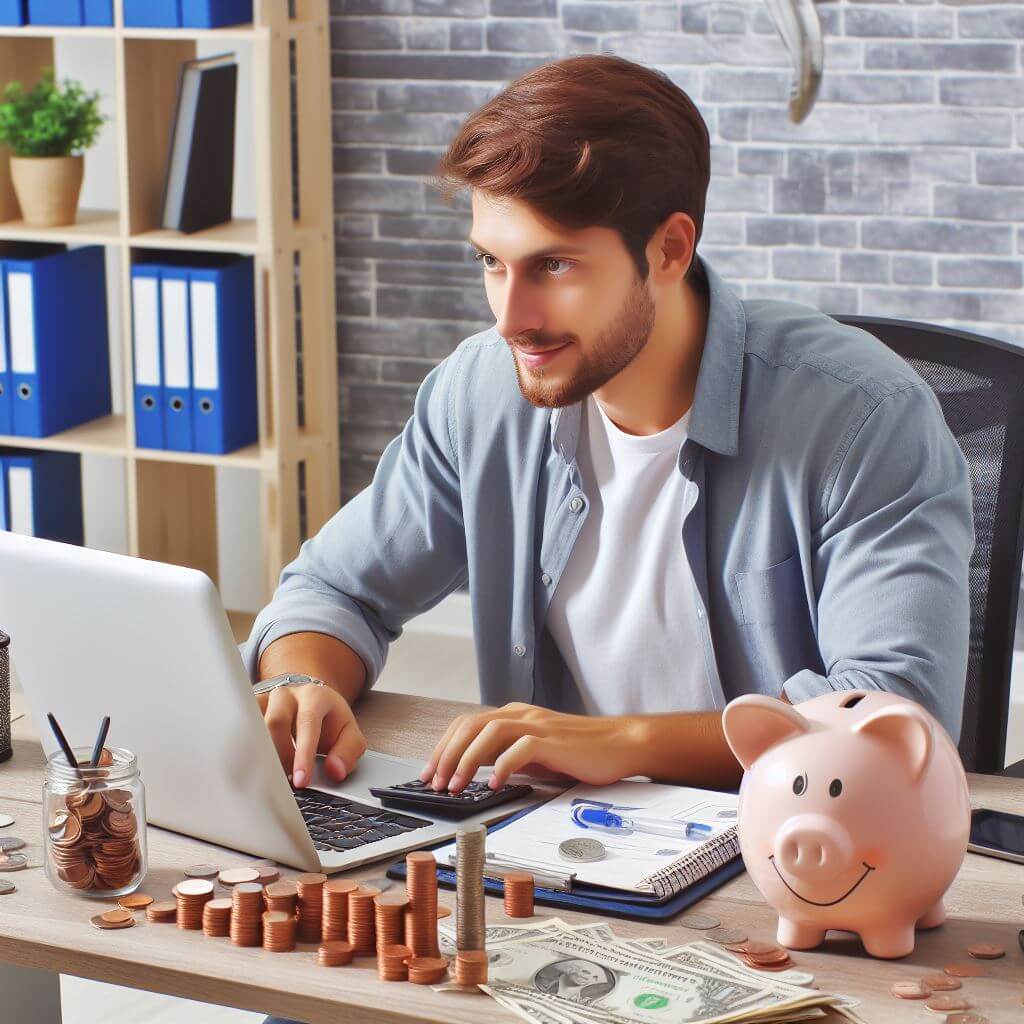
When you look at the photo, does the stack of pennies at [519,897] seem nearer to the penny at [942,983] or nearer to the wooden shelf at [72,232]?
the penny at [942,983]

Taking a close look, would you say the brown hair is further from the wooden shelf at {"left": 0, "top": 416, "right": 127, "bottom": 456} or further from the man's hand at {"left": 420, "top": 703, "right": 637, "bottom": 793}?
the wooden shelf at {"left": 0, "top": 416, "right": 127, "bottom": 456}

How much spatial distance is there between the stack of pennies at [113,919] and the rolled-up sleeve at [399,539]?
58 centimetres

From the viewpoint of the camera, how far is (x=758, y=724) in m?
1.10

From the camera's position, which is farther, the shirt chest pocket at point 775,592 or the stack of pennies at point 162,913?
the shirt chest pocket at point 775,592

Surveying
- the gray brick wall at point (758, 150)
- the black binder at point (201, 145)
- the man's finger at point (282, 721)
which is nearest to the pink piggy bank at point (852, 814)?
the man's finger at point (282, 721)

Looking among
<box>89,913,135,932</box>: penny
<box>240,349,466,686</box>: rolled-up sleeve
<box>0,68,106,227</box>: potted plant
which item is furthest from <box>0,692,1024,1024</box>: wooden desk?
<box>0,68,106,227</box>: potted plant

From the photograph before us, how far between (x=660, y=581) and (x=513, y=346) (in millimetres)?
292

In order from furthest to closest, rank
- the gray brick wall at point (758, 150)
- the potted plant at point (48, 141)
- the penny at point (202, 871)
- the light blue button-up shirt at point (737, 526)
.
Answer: the potted plant at point (48, 141), the gray brick wall at point (758, 150), the light blue button-up shirt at point (737, 526), the penny at point (202, 871)

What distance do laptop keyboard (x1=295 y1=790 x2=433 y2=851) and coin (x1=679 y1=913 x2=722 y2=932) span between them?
0.82ft

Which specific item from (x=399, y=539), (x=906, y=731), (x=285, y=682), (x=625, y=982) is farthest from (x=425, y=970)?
(x=399, y=539)

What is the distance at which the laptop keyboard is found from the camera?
1.29 metres

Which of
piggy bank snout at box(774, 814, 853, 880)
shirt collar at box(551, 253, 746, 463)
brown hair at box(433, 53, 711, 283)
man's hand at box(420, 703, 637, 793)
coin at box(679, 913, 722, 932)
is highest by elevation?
brown hair at box(433, 53, 711, 283)

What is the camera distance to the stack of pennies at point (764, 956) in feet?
3.55

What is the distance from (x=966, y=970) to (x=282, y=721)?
62 centimetres
